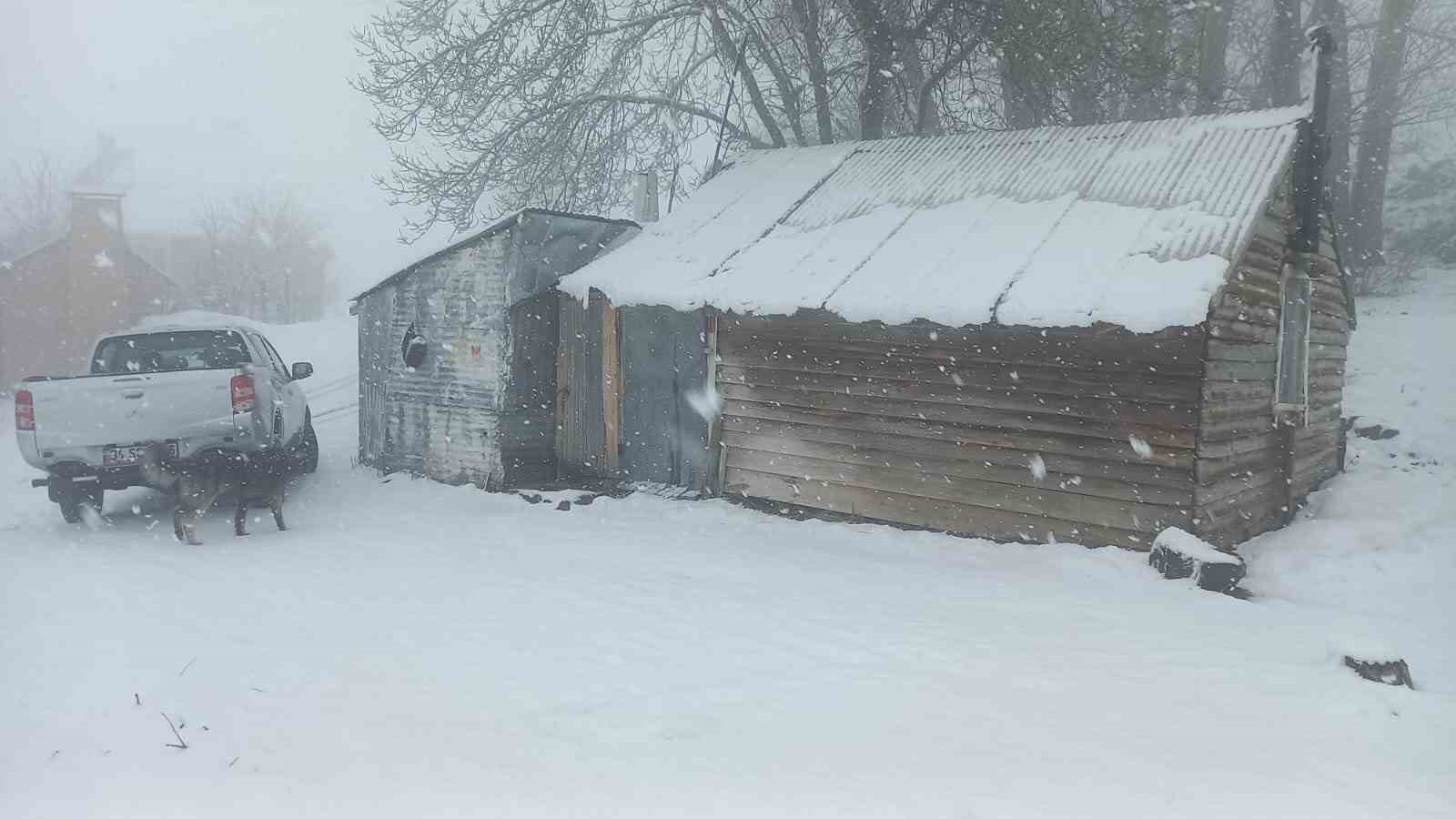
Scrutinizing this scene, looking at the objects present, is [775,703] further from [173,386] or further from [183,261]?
[183,261]


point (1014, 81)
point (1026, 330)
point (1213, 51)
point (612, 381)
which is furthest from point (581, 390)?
point (1213, 51)

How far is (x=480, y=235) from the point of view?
11.0 metres

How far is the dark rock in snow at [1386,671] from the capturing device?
16.8 feet

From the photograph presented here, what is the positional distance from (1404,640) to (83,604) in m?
9.39

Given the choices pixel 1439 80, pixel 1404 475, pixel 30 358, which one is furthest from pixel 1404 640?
pixel 30 358

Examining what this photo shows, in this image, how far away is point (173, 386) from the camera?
28.1 ft

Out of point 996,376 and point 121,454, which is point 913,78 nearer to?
point 996,376

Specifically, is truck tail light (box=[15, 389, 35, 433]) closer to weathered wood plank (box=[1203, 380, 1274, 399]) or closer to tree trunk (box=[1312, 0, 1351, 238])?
weathered wood plank (box=[1203, 380, 1274, 399])

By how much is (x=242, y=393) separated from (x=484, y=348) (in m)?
3.08

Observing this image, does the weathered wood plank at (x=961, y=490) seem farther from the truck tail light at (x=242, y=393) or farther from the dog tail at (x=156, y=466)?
the dog tail at (x=156, y=466)

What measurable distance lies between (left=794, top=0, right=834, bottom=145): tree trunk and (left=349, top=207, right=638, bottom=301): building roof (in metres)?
5.78

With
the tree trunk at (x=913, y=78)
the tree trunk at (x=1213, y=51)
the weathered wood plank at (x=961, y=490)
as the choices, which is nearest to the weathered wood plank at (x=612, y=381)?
the weathered wood plank at (x=961, y=490)

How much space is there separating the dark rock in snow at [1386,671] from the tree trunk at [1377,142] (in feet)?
56.7

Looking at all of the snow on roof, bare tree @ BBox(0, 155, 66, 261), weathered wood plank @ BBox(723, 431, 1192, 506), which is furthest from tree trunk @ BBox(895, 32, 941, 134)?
bare tree @ BBox(0, 155, 66, 261)
